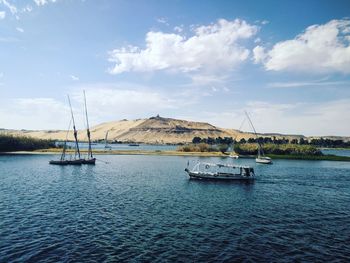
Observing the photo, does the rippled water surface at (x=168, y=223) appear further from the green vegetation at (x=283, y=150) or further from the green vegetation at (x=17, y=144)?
the green vegetation at (x=17, y=144)

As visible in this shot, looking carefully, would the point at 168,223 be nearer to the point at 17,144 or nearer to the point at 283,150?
the point at 283,150

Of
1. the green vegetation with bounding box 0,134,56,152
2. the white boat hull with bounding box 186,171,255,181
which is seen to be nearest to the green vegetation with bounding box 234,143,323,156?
the white boat hull with bounding box 186,171,255,181

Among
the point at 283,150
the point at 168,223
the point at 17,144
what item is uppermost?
the point at 17,144

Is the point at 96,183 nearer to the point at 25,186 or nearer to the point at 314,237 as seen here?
the point at 25,186

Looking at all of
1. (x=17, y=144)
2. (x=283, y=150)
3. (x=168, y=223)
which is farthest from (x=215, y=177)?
(x=17, y=144)

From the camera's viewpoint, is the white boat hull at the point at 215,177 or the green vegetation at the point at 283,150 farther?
the green vegetation at the point at 283,150

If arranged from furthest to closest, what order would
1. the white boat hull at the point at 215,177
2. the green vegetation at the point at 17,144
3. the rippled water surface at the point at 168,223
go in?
1. the green vegetation at the point at 17,144
2. the white boat hull at the point at 215,177
3. the rippled water surface at the point at 168,223

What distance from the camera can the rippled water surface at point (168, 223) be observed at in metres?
30.9

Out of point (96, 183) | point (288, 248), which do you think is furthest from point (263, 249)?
point (96, 183)

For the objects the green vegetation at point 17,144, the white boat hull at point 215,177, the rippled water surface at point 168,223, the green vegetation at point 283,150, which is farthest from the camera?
the green vegetation at point 283,150

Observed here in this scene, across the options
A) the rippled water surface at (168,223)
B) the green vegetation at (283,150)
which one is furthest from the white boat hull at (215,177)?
the green vegetation at (283,150)

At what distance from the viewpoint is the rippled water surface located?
3089 centimetres

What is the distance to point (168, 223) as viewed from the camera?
40.9 metres

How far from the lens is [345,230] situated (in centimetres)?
4034
